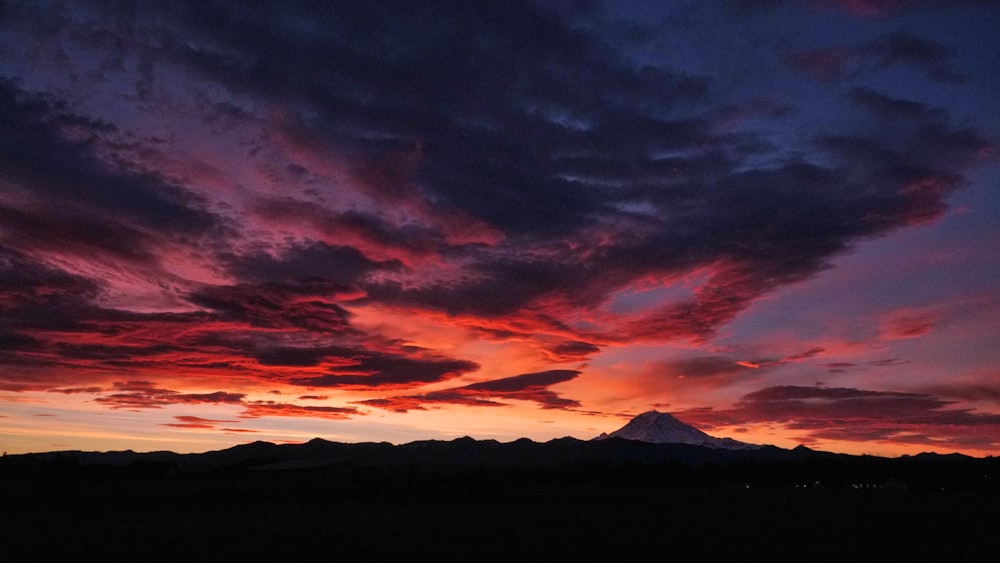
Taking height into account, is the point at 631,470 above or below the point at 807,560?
above

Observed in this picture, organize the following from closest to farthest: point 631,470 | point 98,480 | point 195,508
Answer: point 195,508
point 98,480
point 631,470

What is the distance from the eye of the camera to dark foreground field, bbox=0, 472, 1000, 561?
27891 millimetres

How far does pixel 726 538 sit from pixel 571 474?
378ft

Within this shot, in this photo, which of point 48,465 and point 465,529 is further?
point 48,465

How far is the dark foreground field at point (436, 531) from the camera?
27.9m

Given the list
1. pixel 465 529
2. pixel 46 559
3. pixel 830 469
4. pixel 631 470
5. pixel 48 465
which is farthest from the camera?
pixel 830 469

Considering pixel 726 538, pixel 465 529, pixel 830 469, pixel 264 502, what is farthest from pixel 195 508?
pixel 830 469

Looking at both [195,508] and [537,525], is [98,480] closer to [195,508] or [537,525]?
[195,508]

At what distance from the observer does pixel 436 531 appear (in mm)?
36156

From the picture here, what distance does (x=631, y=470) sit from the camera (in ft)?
480

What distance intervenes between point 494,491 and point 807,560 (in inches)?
1997

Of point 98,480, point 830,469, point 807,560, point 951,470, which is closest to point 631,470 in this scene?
point 830,469

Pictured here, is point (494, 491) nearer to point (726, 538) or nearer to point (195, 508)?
point (195, 508)

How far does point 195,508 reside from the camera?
51812mm
